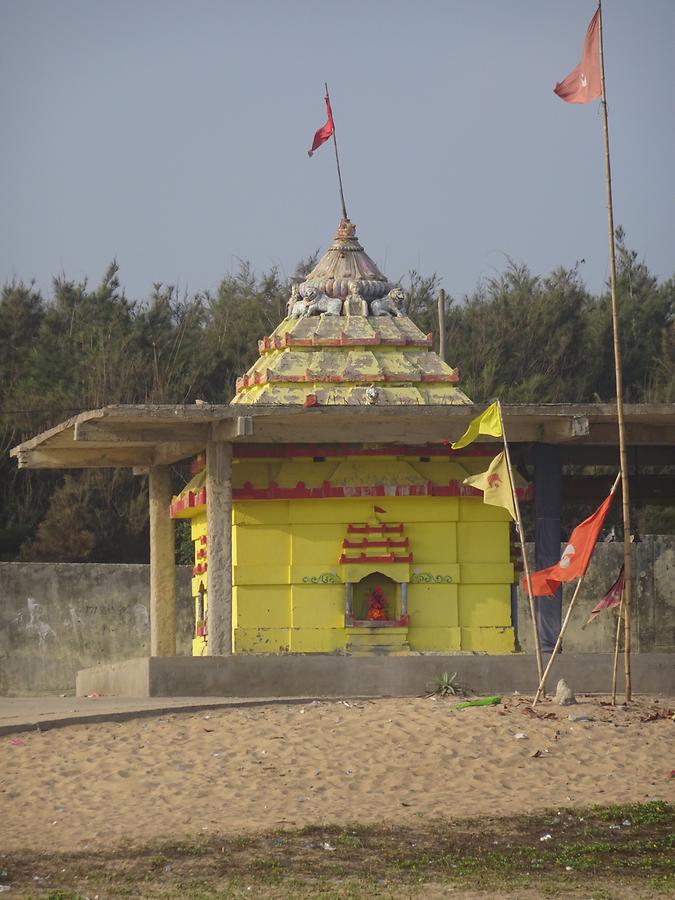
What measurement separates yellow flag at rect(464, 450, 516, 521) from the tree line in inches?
646

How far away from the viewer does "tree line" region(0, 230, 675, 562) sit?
33156mm

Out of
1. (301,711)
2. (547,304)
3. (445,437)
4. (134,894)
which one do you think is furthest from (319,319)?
(547,304)

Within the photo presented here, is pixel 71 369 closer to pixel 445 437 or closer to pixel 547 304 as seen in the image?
pixel 547 304

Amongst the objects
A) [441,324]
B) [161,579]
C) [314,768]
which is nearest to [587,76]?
[314,768]

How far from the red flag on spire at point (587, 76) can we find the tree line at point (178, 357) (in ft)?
58.9

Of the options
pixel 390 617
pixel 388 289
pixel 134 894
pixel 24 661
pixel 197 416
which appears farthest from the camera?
pixel 24 661

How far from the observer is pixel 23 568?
2564 cm

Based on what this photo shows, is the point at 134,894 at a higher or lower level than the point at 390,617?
lower

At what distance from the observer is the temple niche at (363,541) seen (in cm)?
1933

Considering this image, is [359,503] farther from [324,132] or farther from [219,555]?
[324,132]

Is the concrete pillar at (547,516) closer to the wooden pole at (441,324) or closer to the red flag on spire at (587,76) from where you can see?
the red flag on spire at (587,76)

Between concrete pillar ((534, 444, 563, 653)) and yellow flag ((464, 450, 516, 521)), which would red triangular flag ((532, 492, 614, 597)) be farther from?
concrete pillar ((534, 444, 563, 653))

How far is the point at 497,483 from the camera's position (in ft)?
55.5

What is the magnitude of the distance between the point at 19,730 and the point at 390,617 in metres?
5.88
